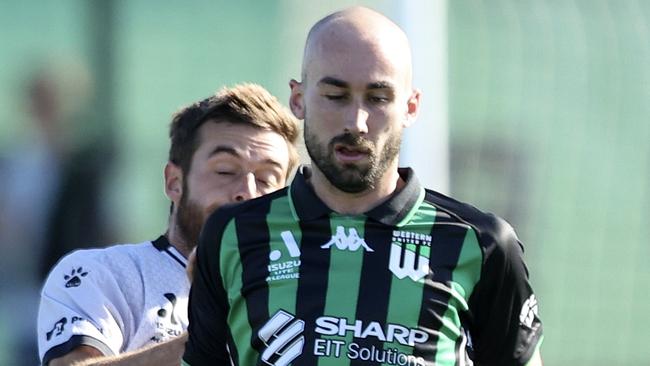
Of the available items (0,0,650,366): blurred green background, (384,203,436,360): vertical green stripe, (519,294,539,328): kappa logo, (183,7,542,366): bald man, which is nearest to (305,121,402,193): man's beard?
(183,7,542,366): bald man

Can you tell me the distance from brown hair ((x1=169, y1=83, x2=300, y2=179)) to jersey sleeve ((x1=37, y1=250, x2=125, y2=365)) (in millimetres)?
434

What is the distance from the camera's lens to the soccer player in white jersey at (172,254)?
4.21 metres

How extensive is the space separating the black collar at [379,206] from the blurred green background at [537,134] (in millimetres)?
4680

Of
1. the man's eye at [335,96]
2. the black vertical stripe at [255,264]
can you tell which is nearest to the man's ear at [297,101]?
the man's eye at [335,96]

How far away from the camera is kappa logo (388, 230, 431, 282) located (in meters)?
3.35

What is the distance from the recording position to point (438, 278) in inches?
132

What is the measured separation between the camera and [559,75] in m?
9.08

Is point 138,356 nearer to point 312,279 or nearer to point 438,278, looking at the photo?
point 312,279

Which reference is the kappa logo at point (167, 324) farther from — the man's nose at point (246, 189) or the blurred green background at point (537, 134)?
the blurred green background at point (537, 134)

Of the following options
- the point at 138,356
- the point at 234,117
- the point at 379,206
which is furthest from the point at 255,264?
the point at 234,117

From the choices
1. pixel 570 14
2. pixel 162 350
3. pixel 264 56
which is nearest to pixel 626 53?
pixel 570 14

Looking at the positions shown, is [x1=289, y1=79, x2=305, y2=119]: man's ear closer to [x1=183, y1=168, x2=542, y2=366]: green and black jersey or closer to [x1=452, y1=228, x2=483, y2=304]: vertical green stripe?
[x1=183, y1=168, x2=542, y2=366]: green and black jersey

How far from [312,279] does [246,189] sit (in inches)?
40.3

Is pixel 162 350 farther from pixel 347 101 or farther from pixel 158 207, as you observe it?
pixel 158 207
